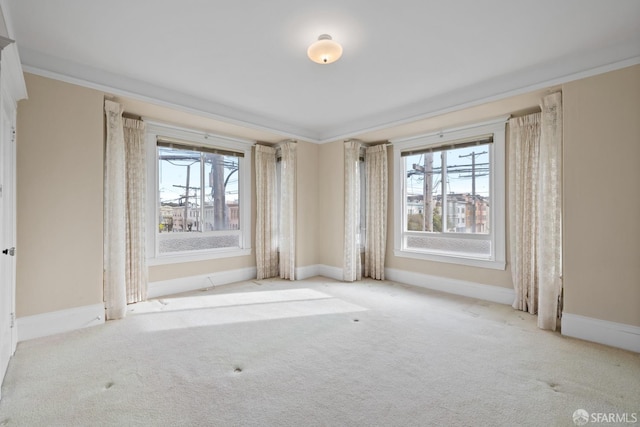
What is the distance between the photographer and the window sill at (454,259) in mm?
3991

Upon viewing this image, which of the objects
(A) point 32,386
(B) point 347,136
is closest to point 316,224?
(B) point 347,136

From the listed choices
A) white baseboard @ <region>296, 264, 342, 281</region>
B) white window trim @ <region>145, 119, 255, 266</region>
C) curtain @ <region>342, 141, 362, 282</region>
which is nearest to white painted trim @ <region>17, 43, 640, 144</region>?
curtain @ <region>342, 141, 362, 282</region>

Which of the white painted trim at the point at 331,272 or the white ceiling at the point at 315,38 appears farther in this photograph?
the white painted trim at the point at 331,272

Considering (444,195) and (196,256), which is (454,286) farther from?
(196,256)

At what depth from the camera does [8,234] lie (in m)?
2.46

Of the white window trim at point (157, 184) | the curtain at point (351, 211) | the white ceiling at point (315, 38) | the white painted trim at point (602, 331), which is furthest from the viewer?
the curtain at point (351, 211)

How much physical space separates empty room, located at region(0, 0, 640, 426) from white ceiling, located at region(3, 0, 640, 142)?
2 centimetres

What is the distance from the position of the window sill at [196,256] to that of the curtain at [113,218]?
2.59 feet

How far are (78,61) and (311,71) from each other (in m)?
2.28

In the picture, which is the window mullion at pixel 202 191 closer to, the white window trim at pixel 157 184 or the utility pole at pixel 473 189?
the white window trim at pixel 157 184

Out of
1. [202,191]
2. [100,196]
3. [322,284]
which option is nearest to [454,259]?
[322,284]

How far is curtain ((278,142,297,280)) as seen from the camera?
5.16 meters

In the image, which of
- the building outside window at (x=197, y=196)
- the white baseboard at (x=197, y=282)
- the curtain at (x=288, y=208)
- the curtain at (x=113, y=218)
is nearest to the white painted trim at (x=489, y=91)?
the curtain at (x=288, y=208)

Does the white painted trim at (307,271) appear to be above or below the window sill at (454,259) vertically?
below
